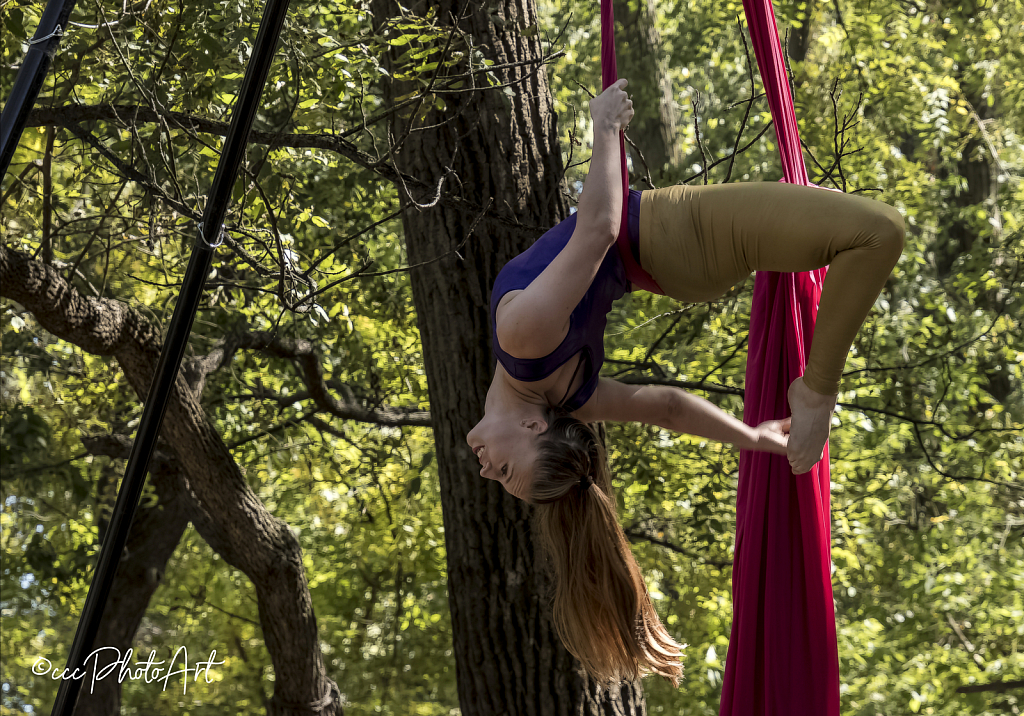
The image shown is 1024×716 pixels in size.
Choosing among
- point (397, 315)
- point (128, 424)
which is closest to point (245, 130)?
point (397, 315)

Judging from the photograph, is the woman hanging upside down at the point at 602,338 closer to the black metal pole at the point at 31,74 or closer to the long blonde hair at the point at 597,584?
the long blonde hair at the point at 597,584

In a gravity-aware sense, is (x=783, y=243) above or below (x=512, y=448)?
above

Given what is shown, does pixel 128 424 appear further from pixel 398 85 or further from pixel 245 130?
pixel 245 130

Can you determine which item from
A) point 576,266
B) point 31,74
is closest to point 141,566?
point 31,74

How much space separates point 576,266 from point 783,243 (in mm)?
327

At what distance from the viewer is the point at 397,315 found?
3.63 metres

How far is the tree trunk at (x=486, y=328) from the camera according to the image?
2229mm

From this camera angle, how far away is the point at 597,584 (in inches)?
56.8

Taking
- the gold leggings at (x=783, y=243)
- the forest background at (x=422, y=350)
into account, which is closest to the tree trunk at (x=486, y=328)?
the forest background at (x=422, y=350)

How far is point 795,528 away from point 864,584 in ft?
15.8

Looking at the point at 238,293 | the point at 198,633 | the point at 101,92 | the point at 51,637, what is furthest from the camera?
the point at 51,637

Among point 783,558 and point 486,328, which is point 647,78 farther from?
point 783,558

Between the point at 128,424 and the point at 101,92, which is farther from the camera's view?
the point at 128,424

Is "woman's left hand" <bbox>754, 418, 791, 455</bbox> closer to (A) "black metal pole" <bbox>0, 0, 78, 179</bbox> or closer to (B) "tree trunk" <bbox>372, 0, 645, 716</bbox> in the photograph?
(B) "tree trunk" <bbox>372, 0, 645, 716</bbox>
